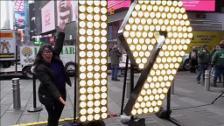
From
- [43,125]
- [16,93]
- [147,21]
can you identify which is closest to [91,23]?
[147,21]

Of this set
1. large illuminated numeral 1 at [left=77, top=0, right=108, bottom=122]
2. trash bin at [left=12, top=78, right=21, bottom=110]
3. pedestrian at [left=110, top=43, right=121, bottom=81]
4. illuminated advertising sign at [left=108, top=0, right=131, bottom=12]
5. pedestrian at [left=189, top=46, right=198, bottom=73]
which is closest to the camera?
large illuminated numeral 1 at [left=77, top=0, right=108, bottom=122]

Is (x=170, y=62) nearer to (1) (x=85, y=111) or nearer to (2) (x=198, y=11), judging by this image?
(1) (x=85, y=111)

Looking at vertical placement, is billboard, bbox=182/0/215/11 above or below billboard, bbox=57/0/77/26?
below

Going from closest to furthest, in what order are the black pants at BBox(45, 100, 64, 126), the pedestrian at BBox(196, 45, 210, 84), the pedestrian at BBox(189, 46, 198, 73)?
the black pants at BBox(45, 100, 64, 126) → the pedestrian at BBox(196, 45, 210, 84) → the pedestrian at BBox(189, 46, 198, 73)

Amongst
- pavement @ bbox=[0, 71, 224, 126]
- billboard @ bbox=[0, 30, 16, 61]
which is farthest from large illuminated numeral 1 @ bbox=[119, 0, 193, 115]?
billboard @ bbox=[0, 30, 16, 61]

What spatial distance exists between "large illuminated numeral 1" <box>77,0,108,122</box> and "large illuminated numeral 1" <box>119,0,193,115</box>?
367 mm

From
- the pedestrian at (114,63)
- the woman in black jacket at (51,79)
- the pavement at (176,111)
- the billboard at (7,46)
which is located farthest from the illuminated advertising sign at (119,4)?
the woman in black jacket at (51,79)

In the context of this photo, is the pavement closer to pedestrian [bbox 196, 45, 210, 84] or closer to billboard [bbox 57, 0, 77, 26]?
pedestrian [bbox 196, 45, 210, 84]

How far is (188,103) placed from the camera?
9.54 metres

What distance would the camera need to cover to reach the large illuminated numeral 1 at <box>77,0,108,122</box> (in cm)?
519

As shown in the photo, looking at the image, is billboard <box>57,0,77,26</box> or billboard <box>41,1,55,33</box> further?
billboard <box>41,1,55,33</box>

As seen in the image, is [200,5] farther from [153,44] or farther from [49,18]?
[49,18]

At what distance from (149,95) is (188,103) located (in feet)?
13.1

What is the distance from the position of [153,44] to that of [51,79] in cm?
173
